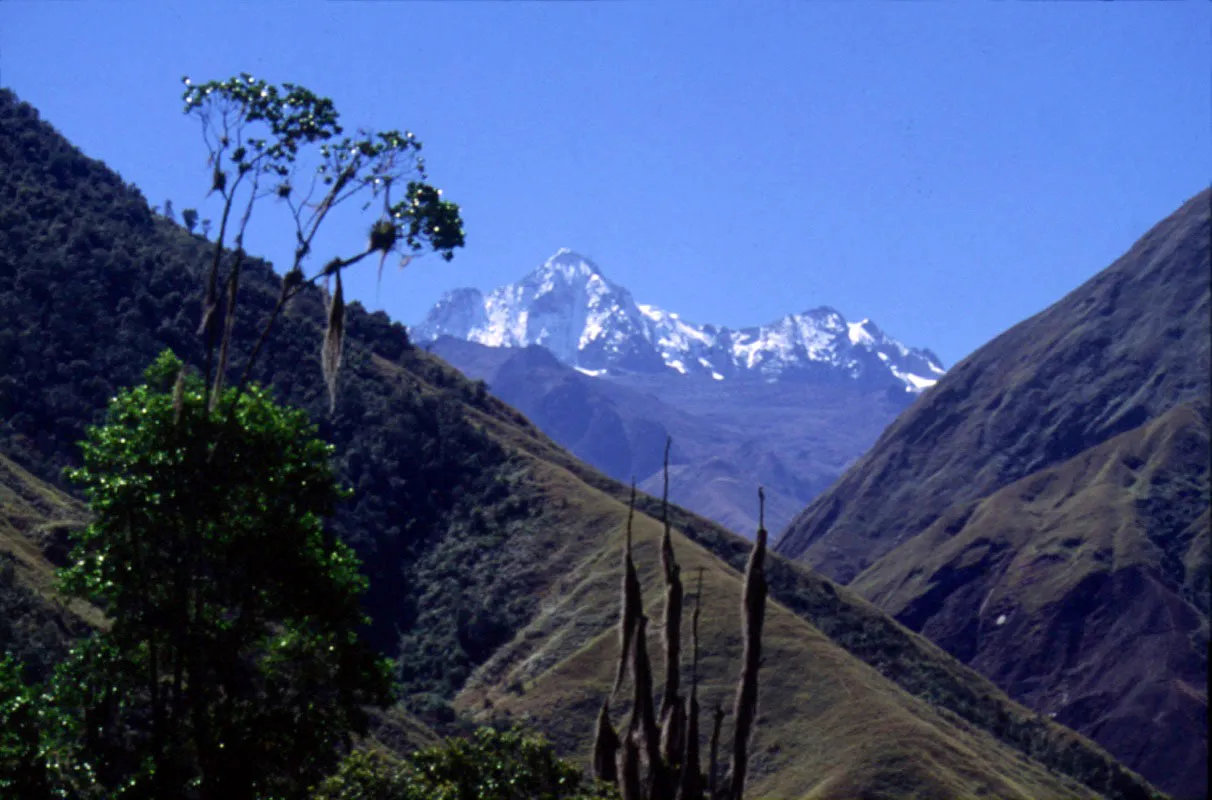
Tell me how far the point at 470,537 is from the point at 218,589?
101047 millimetres

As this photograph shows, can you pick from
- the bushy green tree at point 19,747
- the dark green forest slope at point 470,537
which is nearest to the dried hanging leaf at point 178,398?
the bushy green tree at point 19,747

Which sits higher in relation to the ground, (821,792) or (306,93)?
(306,93)

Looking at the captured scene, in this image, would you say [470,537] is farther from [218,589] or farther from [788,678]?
[218,589]

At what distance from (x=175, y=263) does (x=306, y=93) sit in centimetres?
11525

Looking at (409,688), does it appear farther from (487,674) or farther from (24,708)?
(24,708)

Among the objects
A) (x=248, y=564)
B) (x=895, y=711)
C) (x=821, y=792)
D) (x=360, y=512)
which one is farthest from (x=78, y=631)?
(x=360, y=512)

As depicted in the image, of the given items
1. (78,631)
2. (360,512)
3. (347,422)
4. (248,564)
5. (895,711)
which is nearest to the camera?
(248,564)

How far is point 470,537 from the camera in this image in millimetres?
127500

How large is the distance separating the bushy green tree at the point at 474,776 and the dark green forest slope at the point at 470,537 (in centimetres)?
6451

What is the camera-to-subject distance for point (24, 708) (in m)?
24.8

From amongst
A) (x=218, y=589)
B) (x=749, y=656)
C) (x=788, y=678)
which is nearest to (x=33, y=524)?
(x=788, y=678)

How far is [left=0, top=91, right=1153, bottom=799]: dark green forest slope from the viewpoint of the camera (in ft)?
317

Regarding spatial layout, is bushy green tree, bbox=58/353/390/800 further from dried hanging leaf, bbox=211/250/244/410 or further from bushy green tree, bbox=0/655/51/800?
bushy green tree, bbox=0/655/51/800

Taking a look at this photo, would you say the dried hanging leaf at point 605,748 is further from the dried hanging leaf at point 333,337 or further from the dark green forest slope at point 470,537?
the dark green forest slope at point 470,537
